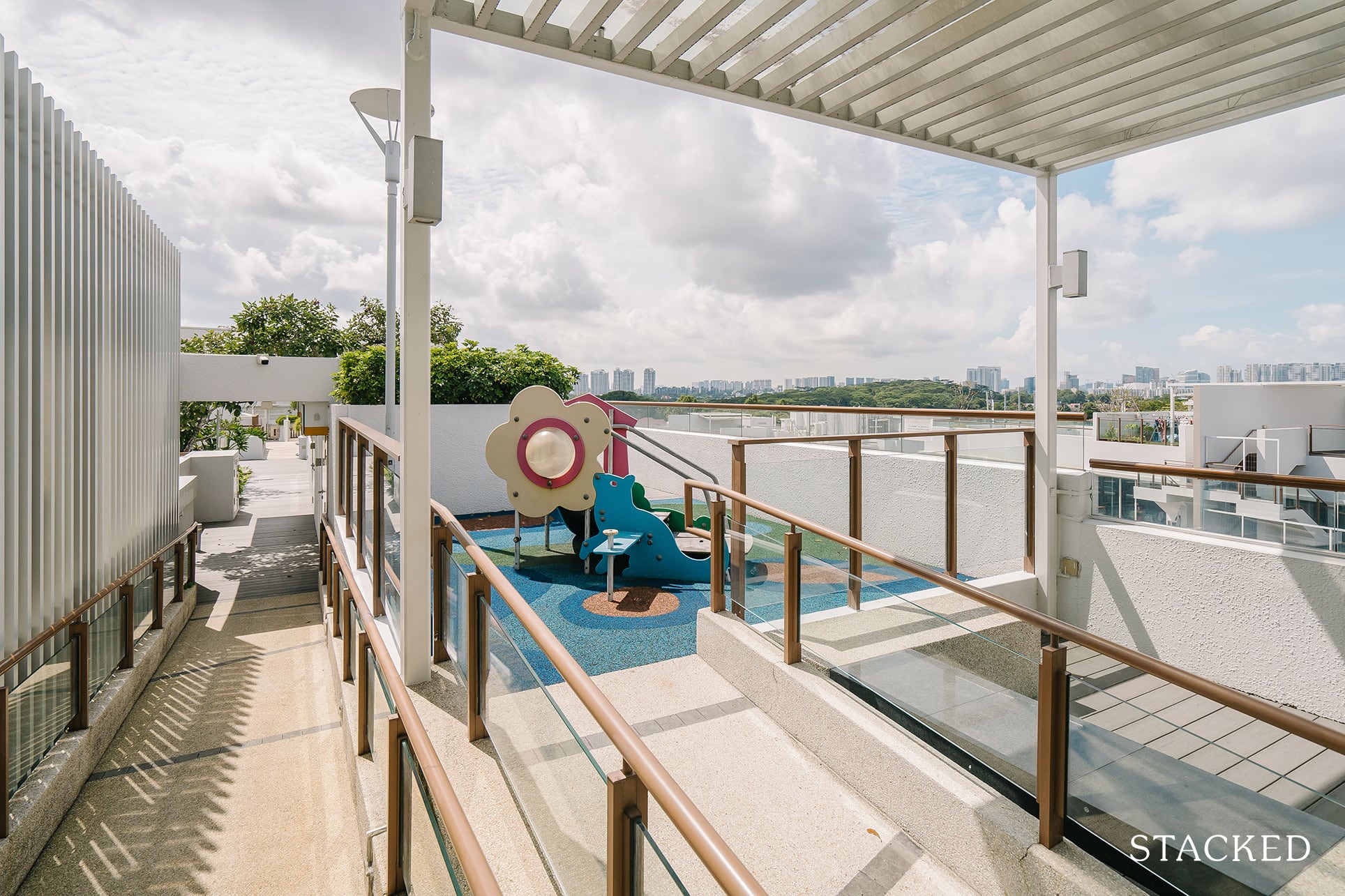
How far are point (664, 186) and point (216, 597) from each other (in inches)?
1265

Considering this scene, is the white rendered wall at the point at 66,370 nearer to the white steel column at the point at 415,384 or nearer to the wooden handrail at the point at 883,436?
the white steel column at the point at 415,384

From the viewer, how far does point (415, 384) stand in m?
2.96

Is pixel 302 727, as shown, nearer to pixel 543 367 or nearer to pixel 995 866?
pixel 995 866

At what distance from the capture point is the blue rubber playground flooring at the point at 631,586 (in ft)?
11.1

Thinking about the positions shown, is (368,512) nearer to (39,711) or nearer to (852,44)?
(39,711)

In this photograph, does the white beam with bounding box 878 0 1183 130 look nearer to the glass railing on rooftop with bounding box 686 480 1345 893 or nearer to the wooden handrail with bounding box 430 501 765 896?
the glass railing on rooftop with bounding box 686 480 1345 893

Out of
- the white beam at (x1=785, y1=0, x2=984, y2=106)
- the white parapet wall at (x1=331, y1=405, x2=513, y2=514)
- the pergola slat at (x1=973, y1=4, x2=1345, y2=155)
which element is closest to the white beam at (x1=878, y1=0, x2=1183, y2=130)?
the pergola slat at (x1=973, y1=4, x2=1345, y2=155)

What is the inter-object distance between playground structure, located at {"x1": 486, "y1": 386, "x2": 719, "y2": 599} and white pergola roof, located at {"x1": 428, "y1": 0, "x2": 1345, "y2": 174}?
143 inches

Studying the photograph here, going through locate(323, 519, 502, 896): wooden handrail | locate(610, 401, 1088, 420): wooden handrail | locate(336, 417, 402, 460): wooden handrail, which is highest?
locate(610, 401, 1088, 420): wooden handrail

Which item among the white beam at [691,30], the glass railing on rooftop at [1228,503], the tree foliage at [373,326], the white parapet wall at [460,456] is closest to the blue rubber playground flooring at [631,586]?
the white beam at [691,30]

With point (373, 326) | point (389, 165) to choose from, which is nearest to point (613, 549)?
point (389, 165)

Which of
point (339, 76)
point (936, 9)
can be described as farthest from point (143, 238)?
point (936, 9)

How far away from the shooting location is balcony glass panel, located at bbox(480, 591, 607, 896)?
1365 mm

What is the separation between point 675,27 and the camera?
3.08 metres
